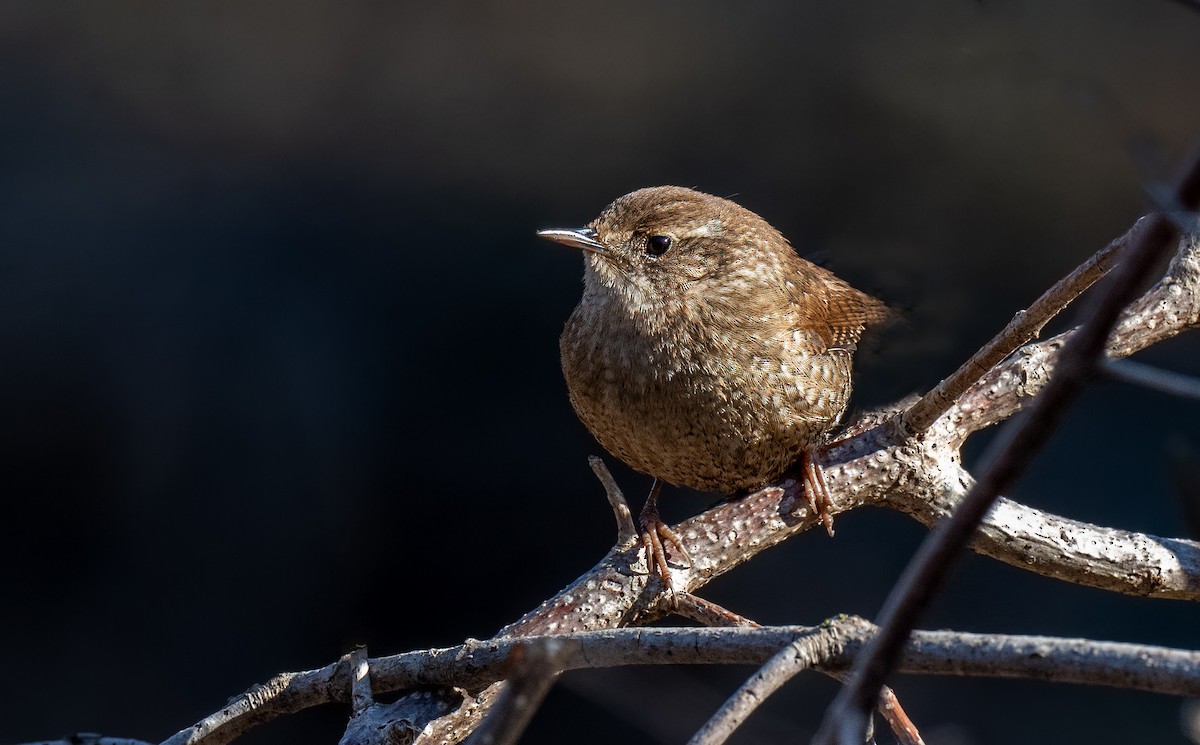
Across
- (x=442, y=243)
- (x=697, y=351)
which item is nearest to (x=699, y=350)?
(x=697, y=351)

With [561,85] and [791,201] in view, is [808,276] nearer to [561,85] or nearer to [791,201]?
[791,201]

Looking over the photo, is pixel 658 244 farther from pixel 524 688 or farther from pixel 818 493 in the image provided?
pixel 524 688

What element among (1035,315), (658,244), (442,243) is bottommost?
(1035,315)

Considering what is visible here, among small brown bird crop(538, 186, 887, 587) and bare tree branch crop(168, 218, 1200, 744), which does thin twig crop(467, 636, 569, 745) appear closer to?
bare tree branch crop(168, 218, 1200, 744)

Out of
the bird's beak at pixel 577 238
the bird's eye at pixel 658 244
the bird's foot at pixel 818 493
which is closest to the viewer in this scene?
the bird's foot at pixel 818 493

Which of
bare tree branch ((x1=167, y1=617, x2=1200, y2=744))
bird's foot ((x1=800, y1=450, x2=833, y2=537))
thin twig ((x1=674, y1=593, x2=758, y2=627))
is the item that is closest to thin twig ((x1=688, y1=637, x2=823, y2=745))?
bare tree branch ((x1=167, y1=617, x2=1200, y2=744))

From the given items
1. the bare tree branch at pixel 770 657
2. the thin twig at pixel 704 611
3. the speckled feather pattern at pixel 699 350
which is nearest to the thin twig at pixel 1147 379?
the bare tree branch at pixel 770 657

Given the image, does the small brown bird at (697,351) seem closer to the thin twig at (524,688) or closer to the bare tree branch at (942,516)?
the bare tree branch at (942,516)
